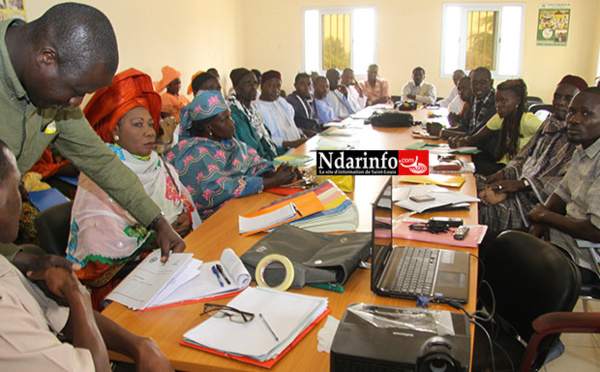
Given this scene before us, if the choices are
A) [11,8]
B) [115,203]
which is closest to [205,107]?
[115,203]

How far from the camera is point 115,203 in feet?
6.51

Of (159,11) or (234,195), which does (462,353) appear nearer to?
(234,195)

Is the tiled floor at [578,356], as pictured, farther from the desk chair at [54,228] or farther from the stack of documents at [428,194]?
the desk chair at [54,228]

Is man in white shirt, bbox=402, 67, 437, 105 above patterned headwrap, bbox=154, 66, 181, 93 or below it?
below

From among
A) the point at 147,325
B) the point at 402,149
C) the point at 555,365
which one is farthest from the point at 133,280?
the point at 402,149

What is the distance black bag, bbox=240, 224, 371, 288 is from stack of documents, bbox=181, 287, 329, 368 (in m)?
0.10

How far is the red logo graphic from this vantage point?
8.87ft

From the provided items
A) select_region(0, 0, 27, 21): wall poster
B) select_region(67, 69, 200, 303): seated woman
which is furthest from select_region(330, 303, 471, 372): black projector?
select_region(0, 0, 27, 21): wall poster

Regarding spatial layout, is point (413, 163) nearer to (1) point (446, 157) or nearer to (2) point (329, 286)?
(1) point (446, 157)

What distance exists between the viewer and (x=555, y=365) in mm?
2182

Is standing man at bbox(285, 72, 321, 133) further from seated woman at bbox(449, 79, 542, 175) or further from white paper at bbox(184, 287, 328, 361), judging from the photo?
white paper at bbox(184, 287, 328, 361)

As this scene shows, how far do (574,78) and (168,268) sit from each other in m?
2.84

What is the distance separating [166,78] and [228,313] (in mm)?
5978

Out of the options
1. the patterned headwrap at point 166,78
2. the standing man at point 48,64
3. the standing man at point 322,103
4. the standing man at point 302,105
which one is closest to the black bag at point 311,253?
the standing man at point 48,64
